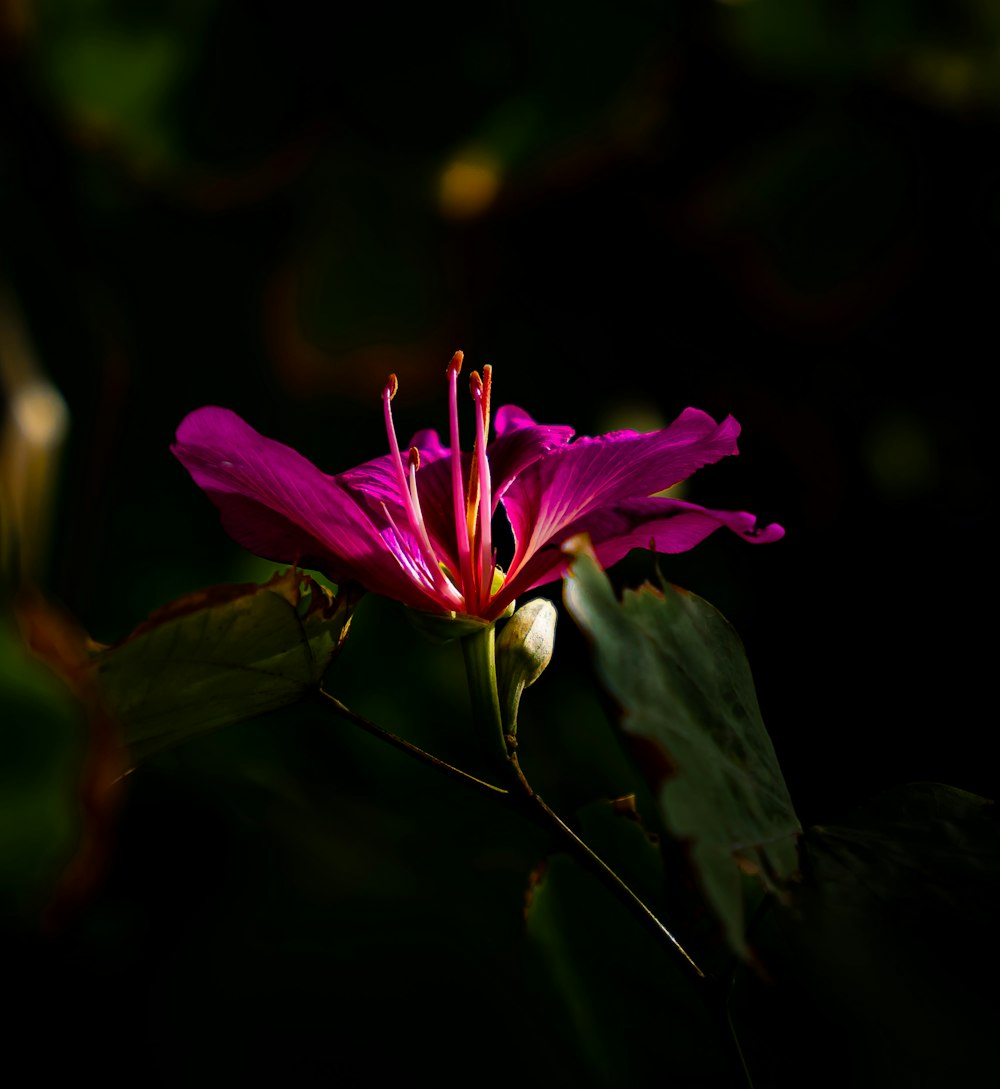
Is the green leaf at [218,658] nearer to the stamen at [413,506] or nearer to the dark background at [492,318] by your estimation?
the stamen at [413,506]

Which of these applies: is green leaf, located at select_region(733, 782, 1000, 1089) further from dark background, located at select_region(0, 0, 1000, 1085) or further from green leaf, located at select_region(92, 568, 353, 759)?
dark background, located at select_region(0, 0, 1000, 1085)

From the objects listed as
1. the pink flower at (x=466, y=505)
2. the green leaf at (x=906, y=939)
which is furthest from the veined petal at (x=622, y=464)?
the green leaf at (x=906, y=939)

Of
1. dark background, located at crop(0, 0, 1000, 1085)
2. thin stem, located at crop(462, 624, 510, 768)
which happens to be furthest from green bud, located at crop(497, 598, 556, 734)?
dark background, located at crop(0, 0, 1000, 1085)

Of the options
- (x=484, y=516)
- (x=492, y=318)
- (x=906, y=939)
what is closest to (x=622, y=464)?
(x=484, y=516)

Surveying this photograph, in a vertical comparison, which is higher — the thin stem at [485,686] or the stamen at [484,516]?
the stamen at [484,516]

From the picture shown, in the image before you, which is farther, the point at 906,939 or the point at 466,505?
the point at 466,505

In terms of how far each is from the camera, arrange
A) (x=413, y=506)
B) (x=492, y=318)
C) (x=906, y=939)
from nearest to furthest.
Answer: (x=906, y=939), (x=413, y=506), (x=492, y=318)

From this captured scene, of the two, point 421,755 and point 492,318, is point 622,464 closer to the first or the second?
point 421,755
